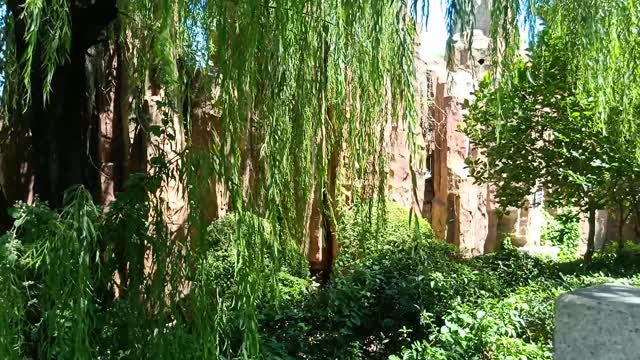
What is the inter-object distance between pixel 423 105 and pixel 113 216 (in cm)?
136

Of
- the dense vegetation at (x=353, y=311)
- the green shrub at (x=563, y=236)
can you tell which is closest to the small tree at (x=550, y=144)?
the dense vegetation at (x=353, y=311)

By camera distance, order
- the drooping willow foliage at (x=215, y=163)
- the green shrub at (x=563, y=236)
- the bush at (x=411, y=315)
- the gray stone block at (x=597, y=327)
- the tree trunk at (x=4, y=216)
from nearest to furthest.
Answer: the gray stone block at (x=597, y=327)
the drooping willow foliage at (x=215, y=163)
the tree trunk at (x=4, y=216)
the bush at (x=411, y=315)
the green shrub at (x=563, y=236)

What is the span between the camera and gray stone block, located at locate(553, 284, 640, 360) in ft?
5.76

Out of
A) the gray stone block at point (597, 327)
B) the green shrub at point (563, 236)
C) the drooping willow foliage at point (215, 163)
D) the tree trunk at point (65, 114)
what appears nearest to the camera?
the gray stone block at point (597, 327)

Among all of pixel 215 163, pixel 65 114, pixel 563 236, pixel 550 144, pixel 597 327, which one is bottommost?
pixel 597 327

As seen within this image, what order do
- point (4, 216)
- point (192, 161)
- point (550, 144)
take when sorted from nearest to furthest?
point (192, 161) → point (4, 216) → point (550, 144)

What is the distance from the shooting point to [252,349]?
2.16 meters

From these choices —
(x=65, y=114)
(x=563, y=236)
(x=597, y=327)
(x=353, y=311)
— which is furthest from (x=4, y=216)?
(x=563, y=236)

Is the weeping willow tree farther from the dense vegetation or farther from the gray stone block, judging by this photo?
the gray stone block

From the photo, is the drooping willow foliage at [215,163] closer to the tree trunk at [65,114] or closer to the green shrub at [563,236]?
the tree trunk at [65,114]

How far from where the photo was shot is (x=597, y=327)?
1784 millimetres

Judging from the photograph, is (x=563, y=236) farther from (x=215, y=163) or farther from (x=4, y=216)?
(x=215, y=163)

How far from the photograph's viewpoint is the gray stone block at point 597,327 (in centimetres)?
176

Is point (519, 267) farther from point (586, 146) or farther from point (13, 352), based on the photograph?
point (13, 352)
